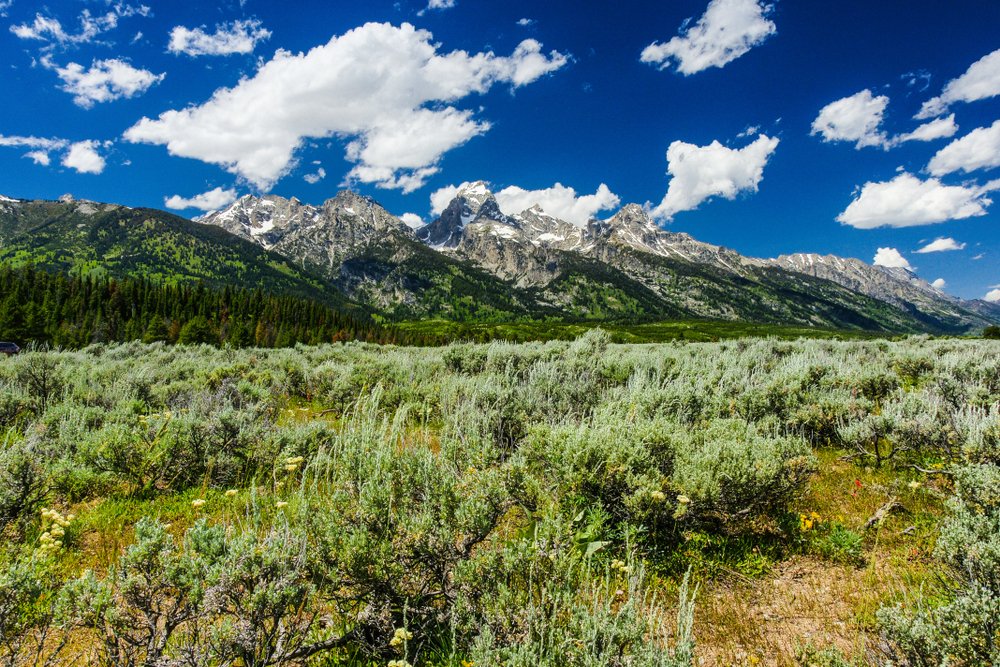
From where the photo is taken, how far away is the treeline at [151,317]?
3201 inches

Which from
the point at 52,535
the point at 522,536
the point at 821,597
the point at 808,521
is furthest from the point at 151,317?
the point at 821,597

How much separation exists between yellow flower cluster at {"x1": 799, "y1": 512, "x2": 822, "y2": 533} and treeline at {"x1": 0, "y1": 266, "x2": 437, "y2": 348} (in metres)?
84.7

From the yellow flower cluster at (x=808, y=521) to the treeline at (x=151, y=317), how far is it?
84.7m

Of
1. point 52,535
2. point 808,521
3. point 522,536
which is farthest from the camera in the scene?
point 808,521

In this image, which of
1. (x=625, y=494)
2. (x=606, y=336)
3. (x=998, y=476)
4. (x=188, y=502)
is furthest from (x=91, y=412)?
(x=606, y=336)

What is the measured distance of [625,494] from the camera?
17.2ft

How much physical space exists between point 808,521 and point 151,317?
406ft

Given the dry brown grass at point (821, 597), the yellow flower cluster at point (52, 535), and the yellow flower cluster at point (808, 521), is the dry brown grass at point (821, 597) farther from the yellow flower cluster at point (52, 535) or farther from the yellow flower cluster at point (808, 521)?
the yellow flower cluster at point (52, 535)

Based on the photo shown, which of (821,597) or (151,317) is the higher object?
(151,317)

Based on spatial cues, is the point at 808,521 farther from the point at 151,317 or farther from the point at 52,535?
the point at 151,317

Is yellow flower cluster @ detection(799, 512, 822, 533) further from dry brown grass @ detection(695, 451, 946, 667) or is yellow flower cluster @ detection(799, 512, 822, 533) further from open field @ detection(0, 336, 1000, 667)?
dry brown grass @ detection(695, 451, 946, 667)

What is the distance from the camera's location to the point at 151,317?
98.2 meters

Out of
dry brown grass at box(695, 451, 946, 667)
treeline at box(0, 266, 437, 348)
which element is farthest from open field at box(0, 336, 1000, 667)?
treeline at box(0, 266, 437, 348)

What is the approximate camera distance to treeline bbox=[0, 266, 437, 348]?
8131cm
